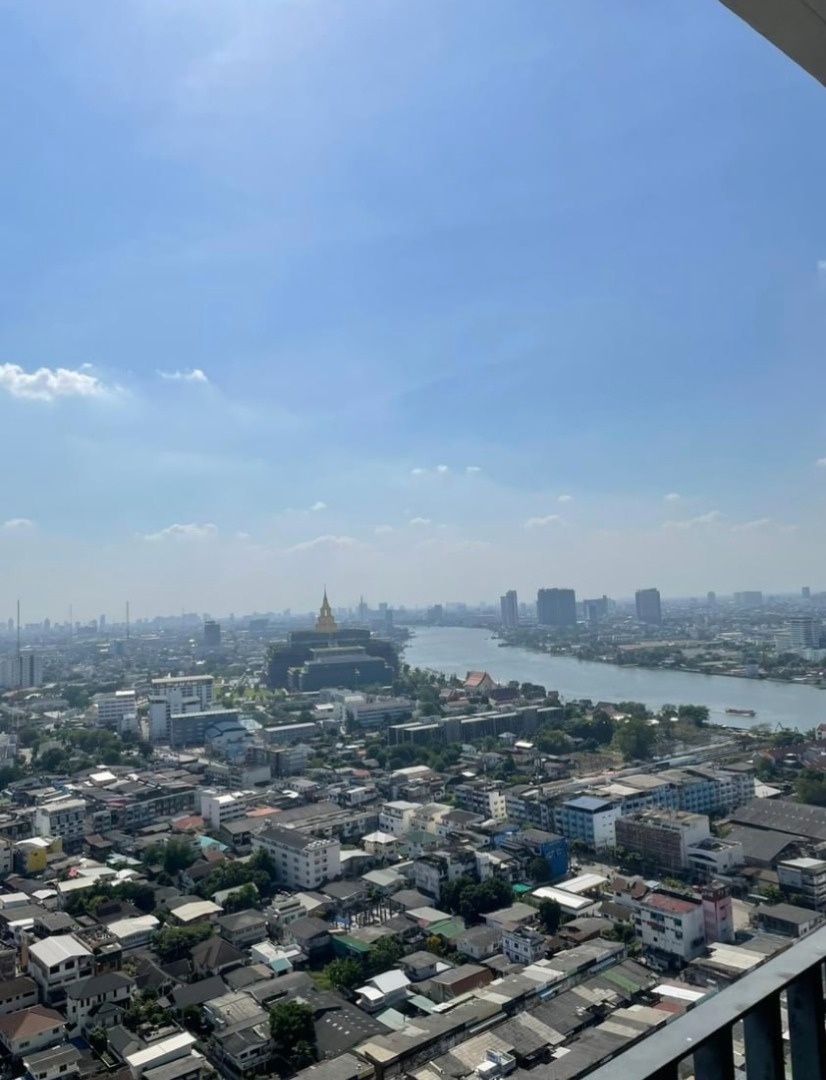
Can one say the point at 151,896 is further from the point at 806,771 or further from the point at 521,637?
the point at 521,637

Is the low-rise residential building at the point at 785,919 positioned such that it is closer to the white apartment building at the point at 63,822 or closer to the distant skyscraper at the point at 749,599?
the white apartment building at the point at 63,822

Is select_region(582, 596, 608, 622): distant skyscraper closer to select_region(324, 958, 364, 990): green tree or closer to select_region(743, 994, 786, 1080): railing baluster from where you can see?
select_region(324, 958, 364, 990): green tree

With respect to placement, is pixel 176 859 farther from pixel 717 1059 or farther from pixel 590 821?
pixel 717 1059

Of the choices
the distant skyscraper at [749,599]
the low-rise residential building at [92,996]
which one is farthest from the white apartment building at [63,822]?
the distant skyscraper at [749,599]

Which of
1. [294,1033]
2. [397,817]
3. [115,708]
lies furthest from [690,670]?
[294,1033]

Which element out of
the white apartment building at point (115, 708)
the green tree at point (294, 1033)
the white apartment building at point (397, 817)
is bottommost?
the white apartment building at point (397, 817)

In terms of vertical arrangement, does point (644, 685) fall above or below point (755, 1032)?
below

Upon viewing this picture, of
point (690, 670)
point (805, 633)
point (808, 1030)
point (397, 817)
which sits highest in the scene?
point (808, 1030)
